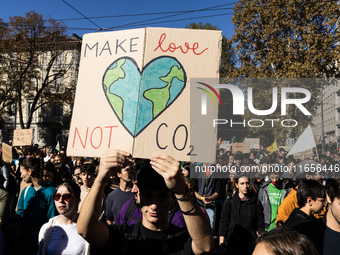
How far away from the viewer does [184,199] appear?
170 cm

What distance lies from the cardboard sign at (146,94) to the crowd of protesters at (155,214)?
0.25 meters

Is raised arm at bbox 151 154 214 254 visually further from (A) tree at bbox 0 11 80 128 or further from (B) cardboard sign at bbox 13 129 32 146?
(A) tree at bbox 0 11 80 128

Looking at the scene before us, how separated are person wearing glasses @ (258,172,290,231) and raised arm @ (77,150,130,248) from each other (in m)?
4.38

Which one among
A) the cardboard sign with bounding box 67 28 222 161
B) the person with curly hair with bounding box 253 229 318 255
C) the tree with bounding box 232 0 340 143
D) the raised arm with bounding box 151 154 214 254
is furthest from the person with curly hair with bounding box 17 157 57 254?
the tree with bounding box 232 0 340 143

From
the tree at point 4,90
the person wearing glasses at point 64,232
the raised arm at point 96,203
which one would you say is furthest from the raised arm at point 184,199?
the tree at point 4,90

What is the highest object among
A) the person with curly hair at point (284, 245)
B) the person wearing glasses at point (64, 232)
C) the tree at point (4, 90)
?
the tree at point (4, 90)

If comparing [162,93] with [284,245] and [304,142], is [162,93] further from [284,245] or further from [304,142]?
[304,142]

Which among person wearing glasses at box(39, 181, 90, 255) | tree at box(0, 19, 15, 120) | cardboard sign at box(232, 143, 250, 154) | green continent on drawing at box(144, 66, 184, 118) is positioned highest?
tree at box(0, 19, 15, 120)

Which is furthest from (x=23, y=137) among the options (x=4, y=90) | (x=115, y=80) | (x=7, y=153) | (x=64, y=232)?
(x=4, y=90)

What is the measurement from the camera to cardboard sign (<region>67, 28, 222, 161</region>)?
2324 mm

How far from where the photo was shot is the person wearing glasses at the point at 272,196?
560 cm

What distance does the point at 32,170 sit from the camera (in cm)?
438

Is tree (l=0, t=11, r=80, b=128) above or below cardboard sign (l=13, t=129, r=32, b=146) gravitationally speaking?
above

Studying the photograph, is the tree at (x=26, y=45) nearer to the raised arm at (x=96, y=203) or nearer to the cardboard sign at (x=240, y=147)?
the cardboard sign at (x=240, y=147)
